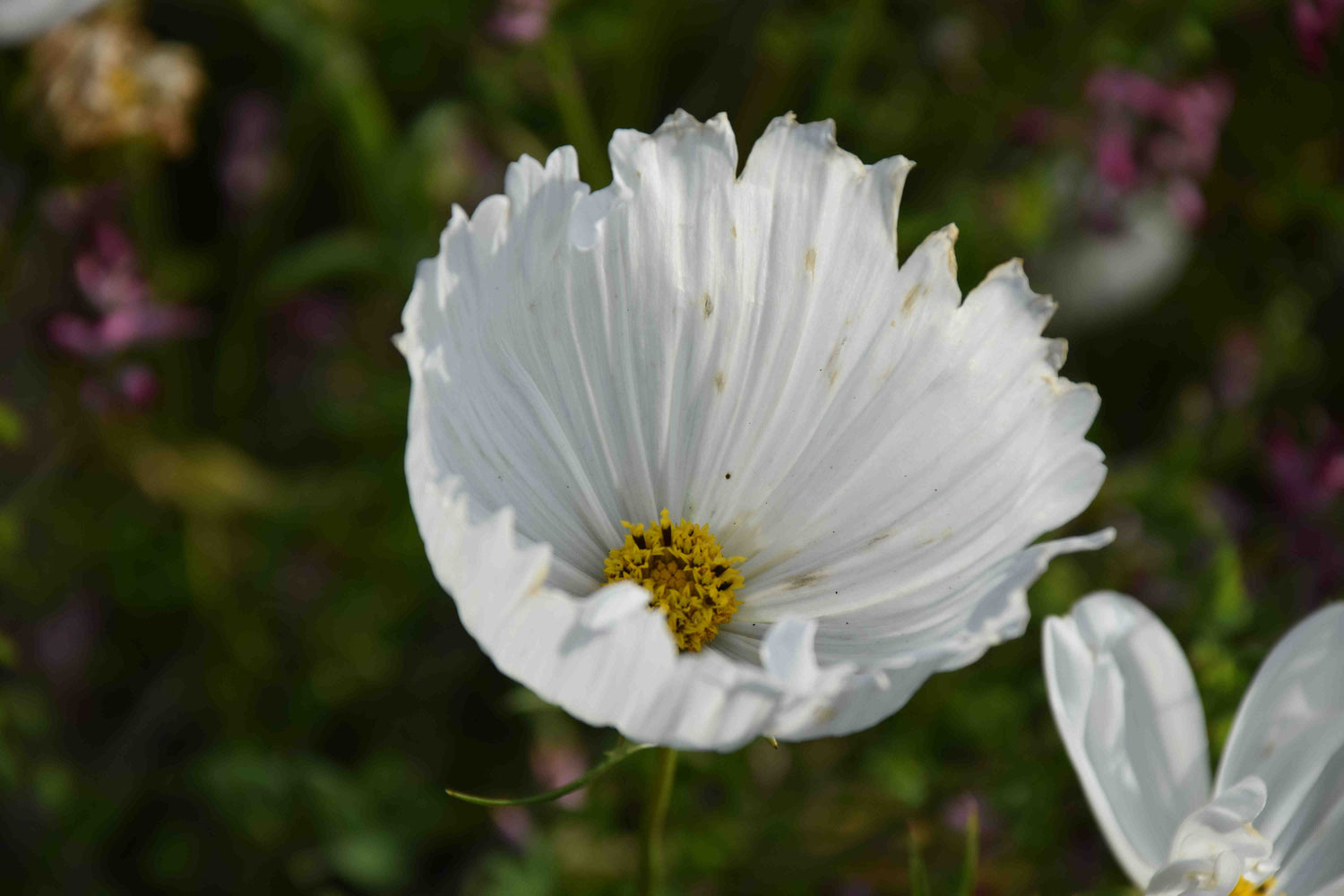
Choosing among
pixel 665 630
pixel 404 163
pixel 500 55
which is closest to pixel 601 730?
pixel 404 163

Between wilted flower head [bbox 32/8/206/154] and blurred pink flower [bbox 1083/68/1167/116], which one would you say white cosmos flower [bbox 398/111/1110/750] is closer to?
wilted flower head [bbox 32/8/206/154]

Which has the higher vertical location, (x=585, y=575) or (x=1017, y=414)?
(x=1017, y=414)

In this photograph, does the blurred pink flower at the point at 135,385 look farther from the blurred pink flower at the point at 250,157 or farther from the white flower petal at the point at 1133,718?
the white flower petal at the point at 1133,718

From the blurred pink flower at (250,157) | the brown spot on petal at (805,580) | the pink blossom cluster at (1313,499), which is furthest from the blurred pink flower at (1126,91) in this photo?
the blurred pink flower at (250,157)

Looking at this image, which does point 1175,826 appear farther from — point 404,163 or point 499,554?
point 404,163

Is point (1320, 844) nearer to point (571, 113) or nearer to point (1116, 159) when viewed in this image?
point (1116, 159)

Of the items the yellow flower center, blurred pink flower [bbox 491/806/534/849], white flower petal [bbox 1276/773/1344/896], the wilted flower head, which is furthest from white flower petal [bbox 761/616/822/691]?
the wilted flower head

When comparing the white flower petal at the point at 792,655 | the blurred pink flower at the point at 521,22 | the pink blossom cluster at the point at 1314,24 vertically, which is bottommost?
the white flower petal at the point at 792,655

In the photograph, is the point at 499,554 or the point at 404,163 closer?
the point at 499,554
